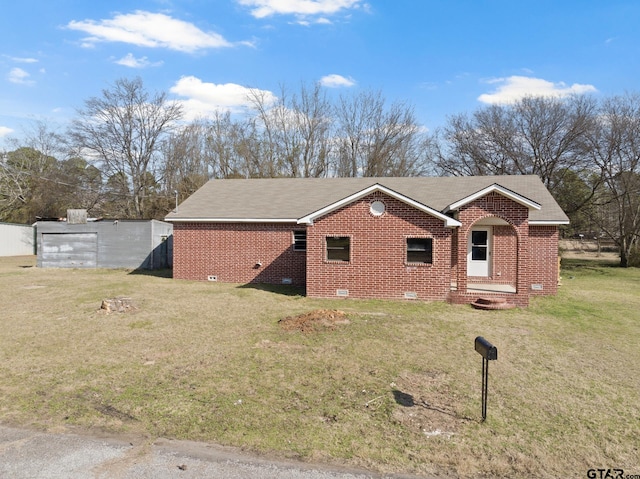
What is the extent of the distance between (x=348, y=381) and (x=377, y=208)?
25.8ft

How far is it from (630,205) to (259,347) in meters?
31.7

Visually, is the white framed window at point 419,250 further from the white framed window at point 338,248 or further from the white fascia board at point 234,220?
the white fascia board at point 234,220

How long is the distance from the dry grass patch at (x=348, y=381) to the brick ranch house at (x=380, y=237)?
182 cm

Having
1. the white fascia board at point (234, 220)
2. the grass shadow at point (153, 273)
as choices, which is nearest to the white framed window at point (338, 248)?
the white fascia board at point (234, 220)

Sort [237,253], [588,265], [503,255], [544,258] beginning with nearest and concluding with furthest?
[544,258] → [503,255] → [237,253] → [588,265]

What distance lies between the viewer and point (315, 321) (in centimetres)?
990

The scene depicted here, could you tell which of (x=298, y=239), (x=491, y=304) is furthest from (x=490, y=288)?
(x=298, y=239)

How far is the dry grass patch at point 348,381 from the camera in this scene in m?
4.51

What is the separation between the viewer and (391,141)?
38.1 meters

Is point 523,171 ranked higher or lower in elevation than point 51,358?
higher

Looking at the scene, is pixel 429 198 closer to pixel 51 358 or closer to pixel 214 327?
pixel 214 327

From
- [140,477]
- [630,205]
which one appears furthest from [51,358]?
[630,205]
